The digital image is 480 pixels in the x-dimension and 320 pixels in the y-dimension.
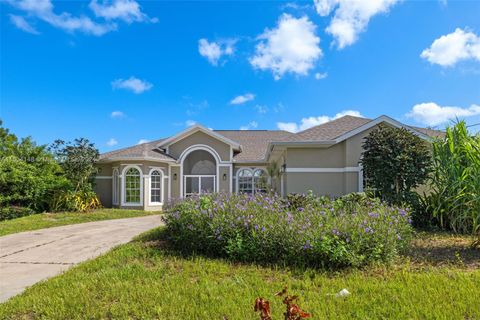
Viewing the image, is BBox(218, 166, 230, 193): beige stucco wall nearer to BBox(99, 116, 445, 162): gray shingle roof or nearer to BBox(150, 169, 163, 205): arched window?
BBox(99, 116, 445, 162): gray shingle roof

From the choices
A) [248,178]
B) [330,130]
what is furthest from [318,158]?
[248,178]

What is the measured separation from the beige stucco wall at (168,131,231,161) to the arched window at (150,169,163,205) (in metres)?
1.80

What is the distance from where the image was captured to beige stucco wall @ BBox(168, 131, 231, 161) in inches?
760

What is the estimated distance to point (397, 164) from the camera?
9484 mm

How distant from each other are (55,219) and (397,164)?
47.0ft

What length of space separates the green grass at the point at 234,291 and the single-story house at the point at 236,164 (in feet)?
23.5

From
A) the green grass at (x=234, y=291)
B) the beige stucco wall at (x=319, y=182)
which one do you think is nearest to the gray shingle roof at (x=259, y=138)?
the beige stucco wall at (x=319, y=182)

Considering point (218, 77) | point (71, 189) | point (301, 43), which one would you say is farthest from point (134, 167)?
point (301, 43)

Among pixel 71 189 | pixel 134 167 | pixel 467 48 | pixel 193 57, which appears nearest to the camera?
pixel 467 48

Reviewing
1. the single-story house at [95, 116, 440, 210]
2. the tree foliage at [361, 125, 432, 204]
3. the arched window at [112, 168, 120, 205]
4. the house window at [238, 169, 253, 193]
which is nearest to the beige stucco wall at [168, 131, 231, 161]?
the single-story house at [95, 116, 440, 210]

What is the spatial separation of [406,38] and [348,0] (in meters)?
2.75

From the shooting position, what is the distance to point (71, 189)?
16.3 meters

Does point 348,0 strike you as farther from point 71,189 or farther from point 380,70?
point 71,189

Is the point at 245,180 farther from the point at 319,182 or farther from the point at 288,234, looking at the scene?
the point at 288,234
